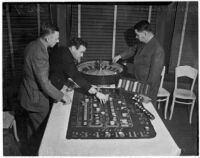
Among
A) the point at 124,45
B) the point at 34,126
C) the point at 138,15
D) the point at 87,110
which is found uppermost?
the point at 138,15

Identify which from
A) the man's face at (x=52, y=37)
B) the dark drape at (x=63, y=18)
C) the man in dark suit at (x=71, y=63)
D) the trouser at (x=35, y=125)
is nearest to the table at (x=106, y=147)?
the man in dark suit at (x=71, y=63)

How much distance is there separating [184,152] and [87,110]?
74.3 inches

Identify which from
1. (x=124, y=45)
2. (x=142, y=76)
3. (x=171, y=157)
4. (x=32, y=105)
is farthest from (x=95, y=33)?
(x=171, y=157)

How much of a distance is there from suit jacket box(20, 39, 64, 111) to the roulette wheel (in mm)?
594

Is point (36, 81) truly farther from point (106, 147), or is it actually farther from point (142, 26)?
point (142, 26)

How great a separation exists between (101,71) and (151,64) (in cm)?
74

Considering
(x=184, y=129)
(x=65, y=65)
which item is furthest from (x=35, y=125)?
(x=184, y=129)

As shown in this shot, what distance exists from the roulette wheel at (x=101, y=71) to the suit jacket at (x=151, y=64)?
290 mm

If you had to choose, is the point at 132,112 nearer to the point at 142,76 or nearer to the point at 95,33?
the point at 142,76

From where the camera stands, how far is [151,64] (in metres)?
3.05

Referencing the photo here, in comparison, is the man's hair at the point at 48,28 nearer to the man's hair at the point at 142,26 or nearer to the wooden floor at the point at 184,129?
the man's hair at the point at 142,26

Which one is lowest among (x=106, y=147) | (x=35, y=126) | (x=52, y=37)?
(x=35, y=126)

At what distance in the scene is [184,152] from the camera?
3.30m

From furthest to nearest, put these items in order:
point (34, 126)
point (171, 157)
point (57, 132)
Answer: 1. point (34, 126)
2. point (57, 132)
3. point (171, 157)
